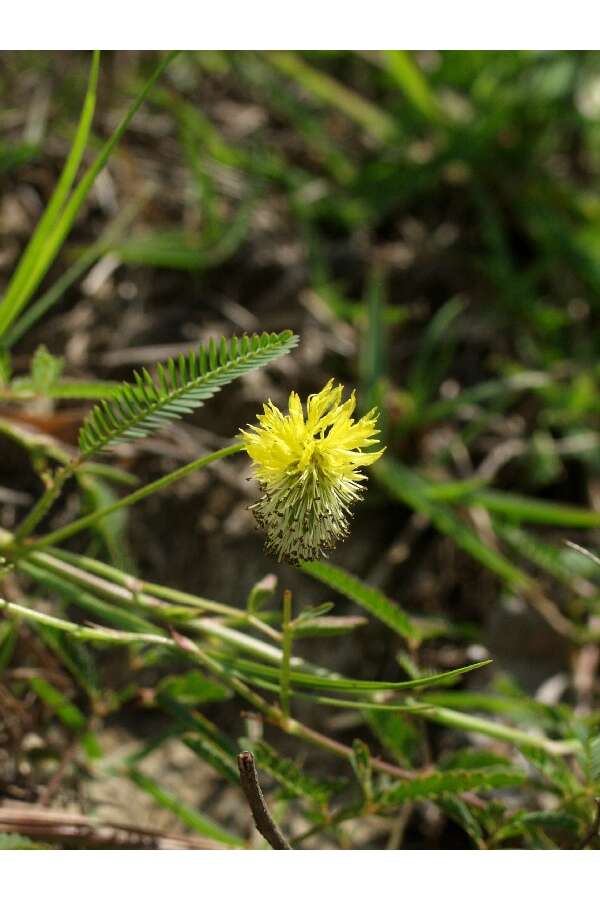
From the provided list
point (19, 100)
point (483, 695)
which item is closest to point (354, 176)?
point (19, 100)

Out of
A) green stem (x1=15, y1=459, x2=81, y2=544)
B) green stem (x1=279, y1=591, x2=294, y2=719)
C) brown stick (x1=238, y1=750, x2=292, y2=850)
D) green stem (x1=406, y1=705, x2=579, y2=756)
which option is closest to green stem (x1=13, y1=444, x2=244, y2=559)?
green stem (x1=15, y1=459, x2=81, y2=544)

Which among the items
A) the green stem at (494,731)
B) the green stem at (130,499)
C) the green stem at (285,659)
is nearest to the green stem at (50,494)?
the green stem at (130,499)

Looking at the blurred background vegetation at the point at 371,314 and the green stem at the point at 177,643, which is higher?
the blurred background vegetation at the point at 371,314

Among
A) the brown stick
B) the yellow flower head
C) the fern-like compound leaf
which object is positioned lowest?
the brown stick

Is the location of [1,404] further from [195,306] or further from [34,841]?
[34,841]

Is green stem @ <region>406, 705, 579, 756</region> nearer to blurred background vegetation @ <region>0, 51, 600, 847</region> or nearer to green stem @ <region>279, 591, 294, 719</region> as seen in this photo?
blurred background vegetation @ <region>0, 51, 600, 847</region>

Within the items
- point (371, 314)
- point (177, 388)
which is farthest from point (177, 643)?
point (371, 314)

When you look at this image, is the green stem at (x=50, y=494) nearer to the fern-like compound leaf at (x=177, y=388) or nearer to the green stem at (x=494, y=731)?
the fern-like compound leaf at (x=177, y=388)
